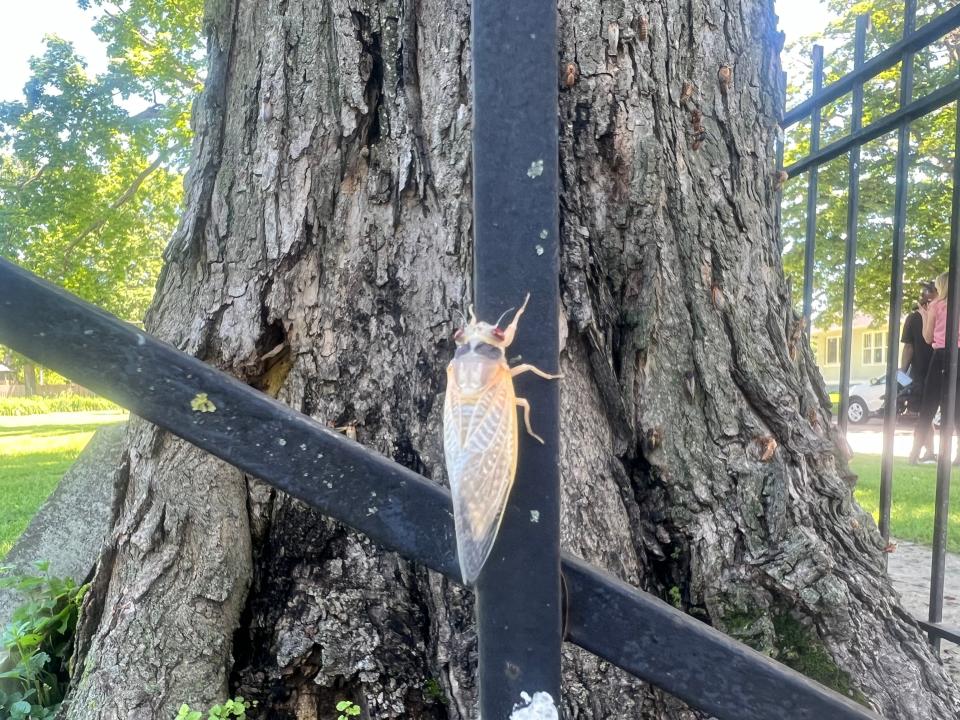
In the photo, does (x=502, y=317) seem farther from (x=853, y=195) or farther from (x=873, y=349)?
(x=873, y=349)

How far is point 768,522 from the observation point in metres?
1.76

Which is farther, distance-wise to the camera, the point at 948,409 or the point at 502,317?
the point at 948,409

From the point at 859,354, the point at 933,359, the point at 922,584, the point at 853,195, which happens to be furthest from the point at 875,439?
the point at 859,354

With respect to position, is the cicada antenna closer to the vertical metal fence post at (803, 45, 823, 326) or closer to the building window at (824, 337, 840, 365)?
the vertical metal fence post at (803, 45, 823, 326)

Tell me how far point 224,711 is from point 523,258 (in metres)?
1.53

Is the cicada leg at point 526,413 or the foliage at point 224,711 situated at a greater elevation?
the cicada leg at point 526,413

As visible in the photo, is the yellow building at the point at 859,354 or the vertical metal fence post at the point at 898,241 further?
the yellow building at the point at 859,354

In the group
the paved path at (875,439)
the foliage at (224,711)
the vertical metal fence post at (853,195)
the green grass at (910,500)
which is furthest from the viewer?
the paved path at (875,439)

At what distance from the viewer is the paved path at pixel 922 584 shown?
3.55 m

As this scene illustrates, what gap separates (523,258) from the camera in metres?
0.95

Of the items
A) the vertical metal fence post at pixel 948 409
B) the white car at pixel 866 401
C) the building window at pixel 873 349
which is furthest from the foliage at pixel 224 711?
the building window at pixel 873 349

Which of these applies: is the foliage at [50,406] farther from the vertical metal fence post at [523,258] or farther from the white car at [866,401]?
the vertical metal fence post at [523,258]

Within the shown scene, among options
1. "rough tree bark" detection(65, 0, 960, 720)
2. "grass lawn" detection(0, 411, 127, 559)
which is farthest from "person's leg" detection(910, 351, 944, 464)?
"grass lawn" detection(0, 411, 127, 559)

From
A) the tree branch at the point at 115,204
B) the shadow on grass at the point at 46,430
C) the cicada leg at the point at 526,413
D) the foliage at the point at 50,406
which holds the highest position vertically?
the tree branch at the point at 115,204
